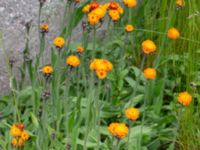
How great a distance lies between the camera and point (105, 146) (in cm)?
226

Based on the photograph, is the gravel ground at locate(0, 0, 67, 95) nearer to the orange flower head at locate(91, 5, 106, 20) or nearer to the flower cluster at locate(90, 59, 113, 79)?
the orange flower head at locate(91, 5, 106, 20)

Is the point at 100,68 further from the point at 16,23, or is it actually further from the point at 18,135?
the point at 16,23

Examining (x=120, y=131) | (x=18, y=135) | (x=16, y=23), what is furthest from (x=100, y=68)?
(x=16, y=23)

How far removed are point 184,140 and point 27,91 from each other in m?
0.73

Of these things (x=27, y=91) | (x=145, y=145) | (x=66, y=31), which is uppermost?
(x=66, y=31)

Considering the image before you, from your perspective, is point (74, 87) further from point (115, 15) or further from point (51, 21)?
point (115, 15)

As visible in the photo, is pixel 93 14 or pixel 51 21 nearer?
pixel 93 14

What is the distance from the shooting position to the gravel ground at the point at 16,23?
8.79ft

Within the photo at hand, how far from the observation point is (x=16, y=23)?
2703 mm

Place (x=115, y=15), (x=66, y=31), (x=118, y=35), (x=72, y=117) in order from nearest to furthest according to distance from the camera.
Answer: (x=115, y=15), (x=72, y=117), (x=66, y=31), (x=118, y=35)

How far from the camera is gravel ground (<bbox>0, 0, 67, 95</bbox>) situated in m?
2.68

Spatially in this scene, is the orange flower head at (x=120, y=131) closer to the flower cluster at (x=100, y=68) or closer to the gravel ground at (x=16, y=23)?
the flower cluster at (x=100, y=68)

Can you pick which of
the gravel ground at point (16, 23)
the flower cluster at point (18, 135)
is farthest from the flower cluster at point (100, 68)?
the gravel ground at point (16, 23)

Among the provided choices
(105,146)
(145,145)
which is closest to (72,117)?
(105,146)
